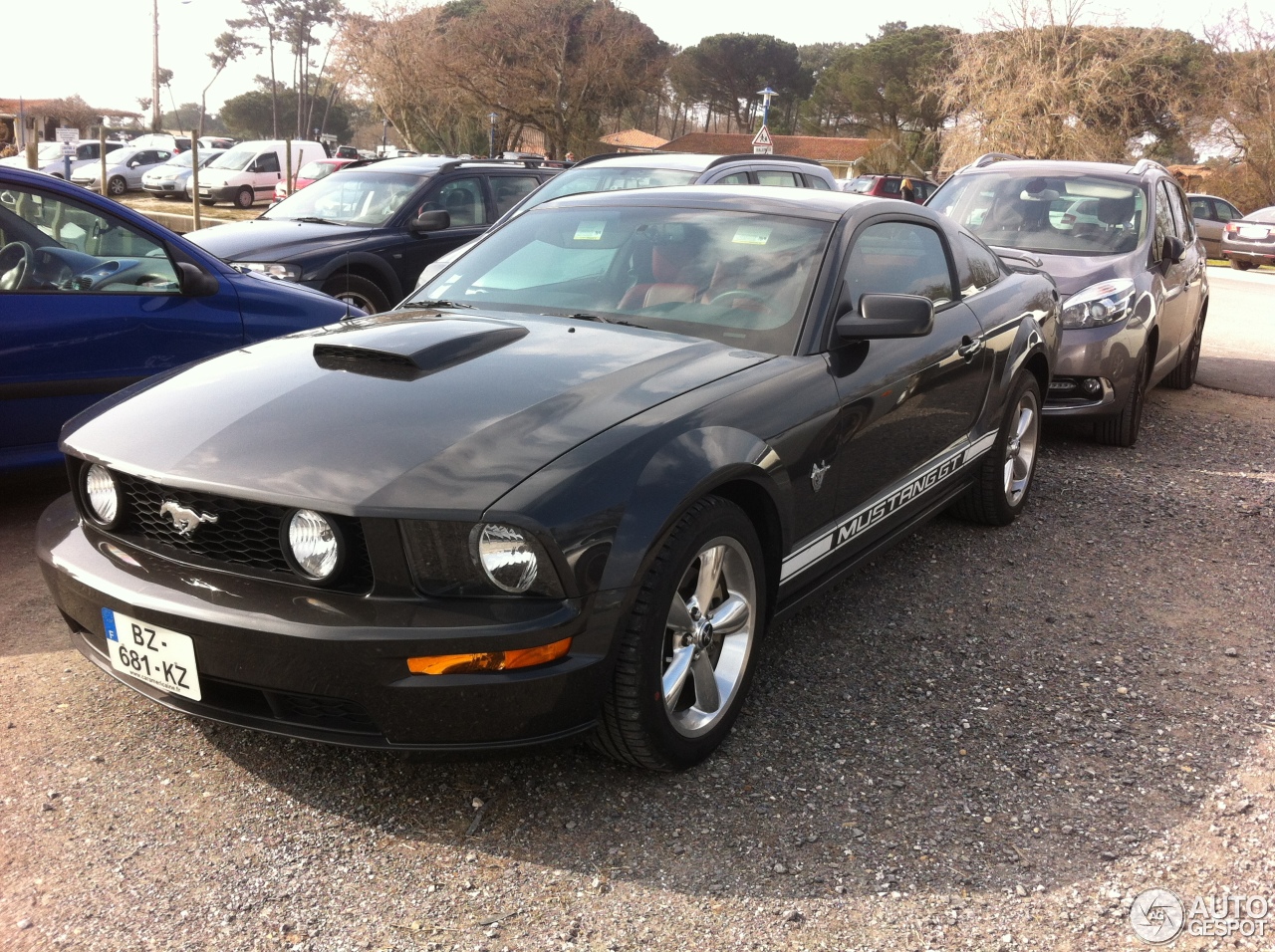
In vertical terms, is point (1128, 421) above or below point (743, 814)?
above

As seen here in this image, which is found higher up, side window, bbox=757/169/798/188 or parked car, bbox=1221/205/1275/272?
side window, bbox=757/169/798/188

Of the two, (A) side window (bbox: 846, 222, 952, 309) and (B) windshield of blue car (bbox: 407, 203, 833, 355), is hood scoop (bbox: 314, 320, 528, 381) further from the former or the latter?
(A) side window (bbox: 846, 222, 952, 309)

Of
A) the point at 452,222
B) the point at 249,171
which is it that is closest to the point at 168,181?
the point at 249,171

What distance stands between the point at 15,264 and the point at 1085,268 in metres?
5.85

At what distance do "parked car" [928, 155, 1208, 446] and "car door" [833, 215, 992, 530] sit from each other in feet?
7.53

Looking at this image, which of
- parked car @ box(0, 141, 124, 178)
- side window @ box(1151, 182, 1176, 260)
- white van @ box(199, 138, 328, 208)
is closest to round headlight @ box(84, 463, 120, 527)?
side window @ box(1151, 182, 1176, 260)

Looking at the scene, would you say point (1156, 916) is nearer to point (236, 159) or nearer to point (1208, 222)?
point (1208, 222)

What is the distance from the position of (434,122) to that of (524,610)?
47.9 metres

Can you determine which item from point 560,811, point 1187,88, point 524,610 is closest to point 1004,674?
point 560,811

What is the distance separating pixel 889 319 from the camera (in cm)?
355

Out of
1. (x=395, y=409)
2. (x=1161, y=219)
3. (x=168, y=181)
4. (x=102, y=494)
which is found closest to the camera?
(x=395, y=409)

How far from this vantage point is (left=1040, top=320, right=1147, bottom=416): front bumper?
6.60 metres

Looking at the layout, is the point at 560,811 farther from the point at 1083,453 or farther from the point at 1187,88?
the point at 1187,88

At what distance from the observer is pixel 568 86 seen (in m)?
47.4
